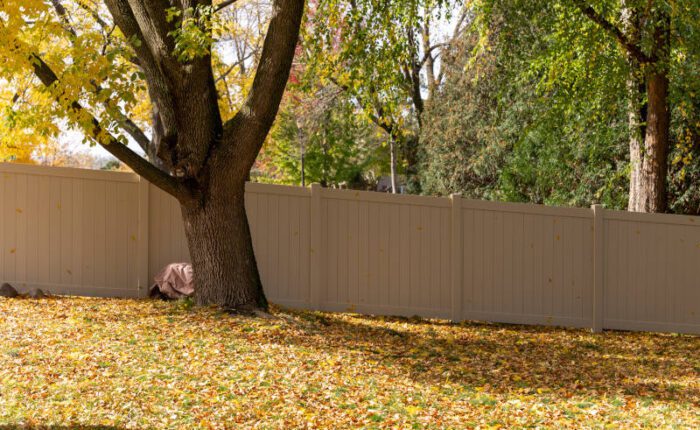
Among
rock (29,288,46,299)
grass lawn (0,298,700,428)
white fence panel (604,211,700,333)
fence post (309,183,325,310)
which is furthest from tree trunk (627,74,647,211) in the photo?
rock (29,288,46,299)

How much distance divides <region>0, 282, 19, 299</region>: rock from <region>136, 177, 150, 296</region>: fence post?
4.26 ft

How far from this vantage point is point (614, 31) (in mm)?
11430

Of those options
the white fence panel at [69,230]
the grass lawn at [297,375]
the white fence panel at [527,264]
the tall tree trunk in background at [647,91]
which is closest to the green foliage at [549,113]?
the tall tree trunk in background at [647,91]

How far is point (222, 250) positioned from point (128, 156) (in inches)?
49.9

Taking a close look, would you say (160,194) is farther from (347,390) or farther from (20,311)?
(347,390)

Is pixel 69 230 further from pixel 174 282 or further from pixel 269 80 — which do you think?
pixel 269 80

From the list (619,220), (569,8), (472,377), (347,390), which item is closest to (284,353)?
(347,390)

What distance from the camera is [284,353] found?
23.1ft

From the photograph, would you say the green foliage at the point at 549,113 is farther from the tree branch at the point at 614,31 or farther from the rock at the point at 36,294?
the rock at the point at 36,294

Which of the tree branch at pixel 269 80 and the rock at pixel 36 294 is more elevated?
the tree branch at pixel 269 80

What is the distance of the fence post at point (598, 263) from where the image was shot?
1079 centimetres

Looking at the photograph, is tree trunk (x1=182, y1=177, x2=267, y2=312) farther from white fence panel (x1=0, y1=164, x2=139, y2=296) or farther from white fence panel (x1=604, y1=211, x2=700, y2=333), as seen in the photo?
white fence panel (x1=604, y1=211, x2=700, y2=333)

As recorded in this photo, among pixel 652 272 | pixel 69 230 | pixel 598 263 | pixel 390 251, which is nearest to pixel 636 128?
pixel 652 272

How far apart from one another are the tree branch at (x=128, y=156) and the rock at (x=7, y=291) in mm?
1909
